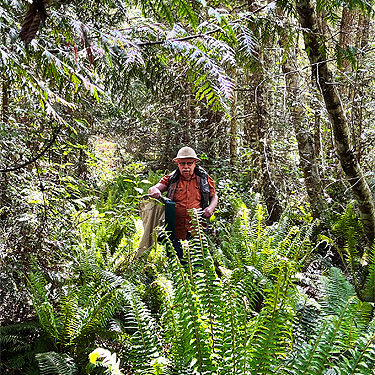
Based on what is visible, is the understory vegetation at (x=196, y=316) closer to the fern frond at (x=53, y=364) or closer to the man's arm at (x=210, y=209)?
the fern frond at (x=53, y=364)

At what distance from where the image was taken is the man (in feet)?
14.9

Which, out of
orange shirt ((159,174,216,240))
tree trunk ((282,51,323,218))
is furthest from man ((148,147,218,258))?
tree trunk ((282,51,323,218))

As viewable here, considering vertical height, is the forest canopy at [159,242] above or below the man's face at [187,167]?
below

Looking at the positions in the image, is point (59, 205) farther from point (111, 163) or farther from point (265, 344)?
point (111, 163)

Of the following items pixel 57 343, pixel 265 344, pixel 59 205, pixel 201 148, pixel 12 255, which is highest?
pixel 201 148

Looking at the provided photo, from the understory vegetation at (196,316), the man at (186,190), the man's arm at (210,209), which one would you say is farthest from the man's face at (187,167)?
the understory vegetation at (196,316)

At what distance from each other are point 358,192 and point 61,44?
2859mm

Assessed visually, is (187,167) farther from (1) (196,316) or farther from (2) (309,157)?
(1) (196,316)

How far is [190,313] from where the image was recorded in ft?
6.58

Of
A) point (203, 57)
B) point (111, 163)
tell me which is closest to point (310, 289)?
point (203, 57)

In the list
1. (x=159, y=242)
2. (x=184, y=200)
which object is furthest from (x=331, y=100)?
(x=184, y=200)

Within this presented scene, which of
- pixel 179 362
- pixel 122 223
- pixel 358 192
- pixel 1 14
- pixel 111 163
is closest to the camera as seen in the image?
pixel 1 14

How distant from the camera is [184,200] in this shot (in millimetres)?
4621

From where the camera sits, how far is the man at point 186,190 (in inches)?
179
